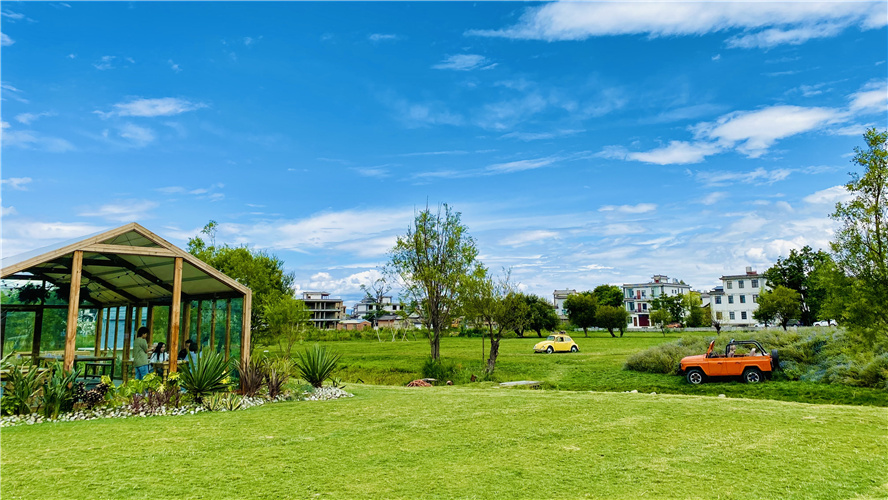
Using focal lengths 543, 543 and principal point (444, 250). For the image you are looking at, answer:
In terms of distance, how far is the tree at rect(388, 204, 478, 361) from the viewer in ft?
77.8

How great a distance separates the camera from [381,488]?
5387mm

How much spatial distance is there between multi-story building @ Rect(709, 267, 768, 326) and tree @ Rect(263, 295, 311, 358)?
69360mm

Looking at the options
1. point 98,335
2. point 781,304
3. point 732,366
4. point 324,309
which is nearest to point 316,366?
point 98,335

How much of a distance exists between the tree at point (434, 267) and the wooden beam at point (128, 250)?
13505mm

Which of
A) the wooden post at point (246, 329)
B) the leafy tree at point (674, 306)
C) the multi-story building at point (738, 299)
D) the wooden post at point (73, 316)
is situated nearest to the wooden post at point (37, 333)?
the wooden post at point (73, 316)

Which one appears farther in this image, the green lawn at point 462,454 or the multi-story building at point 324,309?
the multi-story building at point 324,309

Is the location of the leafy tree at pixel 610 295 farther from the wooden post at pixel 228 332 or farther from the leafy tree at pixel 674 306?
the wooden post at pixel 228 332

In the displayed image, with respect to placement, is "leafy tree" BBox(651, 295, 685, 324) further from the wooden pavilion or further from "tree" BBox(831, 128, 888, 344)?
the wooden pavilion

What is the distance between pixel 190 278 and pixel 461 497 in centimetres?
988

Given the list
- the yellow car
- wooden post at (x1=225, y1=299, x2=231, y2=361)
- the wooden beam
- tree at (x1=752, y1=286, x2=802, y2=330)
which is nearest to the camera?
the wooden beam

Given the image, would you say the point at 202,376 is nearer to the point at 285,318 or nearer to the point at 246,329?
the point at 246,329

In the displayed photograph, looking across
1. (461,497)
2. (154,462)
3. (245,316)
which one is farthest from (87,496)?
(245,316)

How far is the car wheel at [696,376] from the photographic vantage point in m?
16.7

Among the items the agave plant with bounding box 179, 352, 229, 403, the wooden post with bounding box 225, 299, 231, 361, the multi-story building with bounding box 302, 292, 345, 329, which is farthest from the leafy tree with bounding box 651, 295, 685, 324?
the agave plant with bounding box 179, 352, 229, 403
